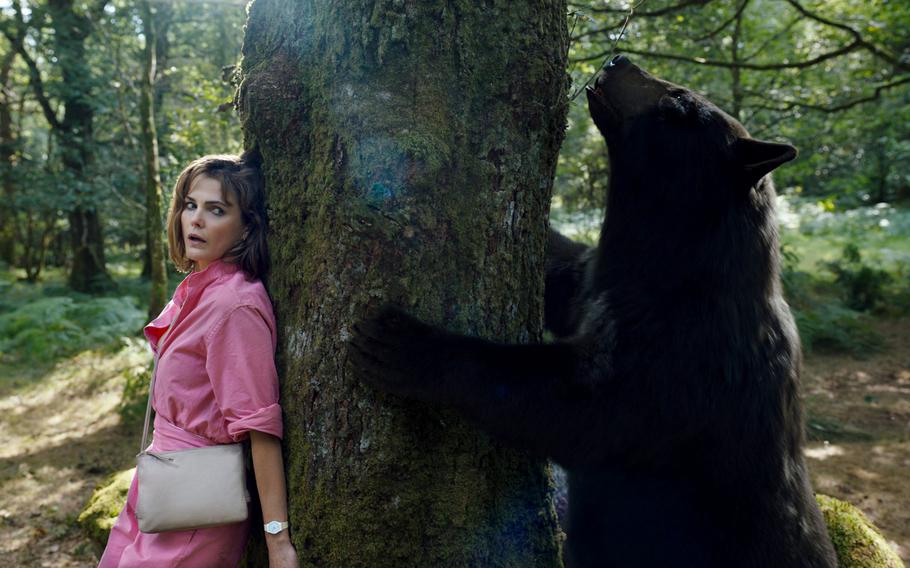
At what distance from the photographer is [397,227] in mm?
2008

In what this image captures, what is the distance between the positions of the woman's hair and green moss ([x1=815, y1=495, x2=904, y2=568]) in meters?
3.46

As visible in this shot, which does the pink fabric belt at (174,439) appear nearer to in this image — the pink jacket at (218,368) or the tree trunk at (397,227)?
the pink jacket at (218,368)

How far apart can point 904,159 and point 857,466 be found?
15.2 m

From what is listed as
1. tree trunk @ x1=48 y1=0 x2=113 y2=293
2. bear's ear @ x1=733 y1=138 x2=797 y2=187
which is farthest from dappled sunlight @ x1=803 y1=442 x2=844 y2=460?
tree trunk @ x1=48 y1=0 x2=113 y2=293

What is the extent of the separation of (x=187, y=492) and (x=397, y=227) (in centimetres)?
105

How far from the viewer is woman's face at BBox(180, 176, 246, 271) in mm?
2248

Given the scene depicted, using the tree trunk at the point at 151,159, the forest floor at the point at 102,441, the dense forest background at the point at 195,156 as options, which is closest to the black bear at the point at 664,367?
the dense forest background at the point at 195,156

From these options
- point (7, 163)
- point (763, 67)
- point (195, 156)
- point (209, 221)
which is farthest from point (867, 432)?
point (7, 163)

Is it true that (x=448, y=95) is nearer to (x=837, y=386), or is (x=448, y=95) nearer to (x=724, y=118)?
(x=724, y=118)

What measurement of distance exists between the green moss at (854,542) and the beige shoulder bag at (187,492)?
3328 millimetres

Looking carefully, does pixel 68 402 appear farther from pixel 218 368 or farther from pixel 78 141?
pixel 218 368

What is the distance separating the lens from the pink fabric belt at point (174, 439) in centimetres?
211

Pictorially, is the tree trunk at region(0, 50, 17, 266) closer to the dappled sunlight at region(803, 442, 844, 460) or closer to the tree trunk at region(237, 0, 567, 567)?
the tree trunk at region(237, 0, 567, 567)

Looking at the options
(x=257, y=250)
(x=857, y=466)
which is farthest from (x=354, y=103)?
(x=857, y=466)
